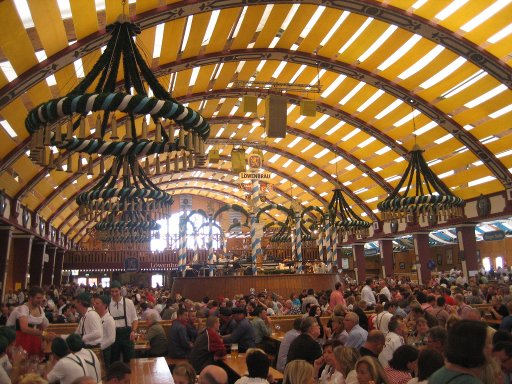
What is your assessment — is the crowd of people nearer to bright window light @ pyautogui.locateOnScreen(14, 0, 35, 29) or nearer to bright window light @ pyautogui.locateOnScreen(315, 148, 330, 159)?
bright window light @ pyautogui.locateOnScreen(14, 0, 35, 29)

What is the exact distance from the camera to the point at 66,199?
2789 cm

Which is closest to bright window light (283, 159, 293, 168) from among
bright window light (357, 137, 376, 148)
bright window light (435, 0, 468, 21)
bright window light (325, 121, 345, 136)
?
bright window light (325, 121, 345, 136)

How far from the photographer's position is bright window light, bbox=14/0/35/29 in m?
11.7

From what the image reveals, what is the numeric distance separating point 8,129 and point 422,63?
47.7 feet

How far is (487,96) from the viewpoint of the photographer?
18.9m

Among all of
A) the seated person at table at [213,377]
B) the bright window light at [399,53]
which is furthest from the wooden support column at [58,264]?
the seated person at table at [213,377]

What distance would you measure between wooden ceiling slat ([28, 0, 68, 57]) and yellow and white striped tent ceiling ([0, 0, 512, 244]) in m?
0.03

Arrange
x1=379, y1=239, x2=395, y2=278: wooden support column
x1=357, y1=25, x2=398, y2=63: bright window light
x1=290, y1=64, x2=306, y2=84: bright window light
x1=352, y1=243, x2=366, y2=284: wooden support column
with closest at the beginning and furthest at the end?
x1=357, y1=25, x2=398, y2=63: bright window light < x1=290, y1=64, x2=306, y2=84: bright window light < x1=379, y1=239, x2=395, y2=278: wooden support column < x1=352, y1=243, x2=366, y2=284: wooden support column

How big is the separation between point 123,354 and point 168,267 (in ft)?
87.9

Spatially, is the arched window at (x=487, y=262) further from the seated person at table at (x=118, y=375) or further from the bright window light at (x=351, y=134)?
the seated person at table at (x=118, y=375)

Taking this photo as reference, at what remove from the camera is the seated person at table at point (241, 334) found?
7.38m

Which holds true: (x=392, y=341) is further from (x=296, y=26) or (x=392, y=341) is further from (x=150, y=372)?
(x=296, y=26)

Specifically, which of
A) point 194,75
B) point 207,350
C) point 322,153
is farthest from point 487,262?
point 207,350

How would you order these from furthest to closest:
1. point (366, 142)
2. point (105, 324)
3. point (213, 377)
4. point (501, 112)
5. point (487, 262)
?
point (487, 262) → point (366, 142) → point (501, 112) → point (105, 324) → point (213, 377)
